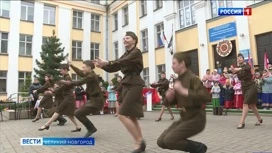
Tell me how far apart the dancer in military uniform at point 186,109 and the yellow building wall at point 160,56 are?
19658 millimetres

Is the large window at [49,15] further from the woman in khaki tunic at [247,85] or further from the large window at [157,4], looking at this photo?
the woman in khaki tunic at [247,85]

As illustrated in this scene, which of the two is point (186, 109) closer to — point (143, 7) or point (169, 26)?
point (169, 26)

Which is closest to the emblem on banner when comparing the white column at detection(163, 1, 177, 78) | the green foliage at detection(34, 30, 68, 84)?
the white column at detection(163, 1, 177, 78)

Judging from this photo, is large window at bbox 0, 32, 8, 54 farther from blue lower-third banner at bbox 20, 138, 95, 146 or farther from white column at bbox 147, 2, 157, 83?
blue lower-third banner at bbox 20, 138, 95, 146

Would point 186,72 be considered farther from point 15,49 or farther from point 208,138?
point 15,49

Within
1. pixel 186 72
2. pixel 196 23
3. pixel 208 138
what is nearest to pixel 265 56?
pixel 196 23

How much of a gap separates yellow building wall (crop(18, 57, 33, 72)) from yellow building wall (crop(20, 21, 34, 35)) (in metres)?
2.59

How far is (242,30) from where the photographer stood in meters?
16.7

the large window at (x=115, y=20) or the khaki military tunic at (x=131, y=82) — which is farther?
the large window at (x=115, y=20)

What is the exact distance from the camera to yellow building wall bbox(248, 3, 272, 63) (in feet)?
50.6

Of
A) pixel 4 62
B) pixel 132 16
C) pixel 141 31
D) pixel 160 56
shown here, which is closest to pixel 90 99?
pixel 160 56

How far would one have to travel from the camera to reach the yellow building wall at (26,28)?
88.4 ft

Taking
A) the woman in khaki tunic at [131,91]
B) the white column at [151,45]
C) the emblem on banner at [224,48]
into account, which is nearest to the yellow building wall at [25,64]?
the white column at [151,45]

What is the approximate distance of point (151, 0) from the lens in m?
25.0
